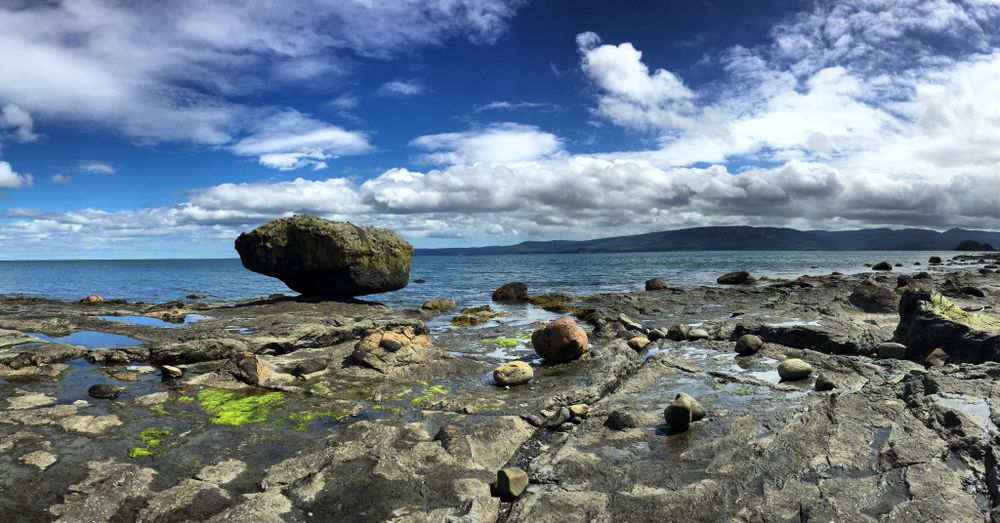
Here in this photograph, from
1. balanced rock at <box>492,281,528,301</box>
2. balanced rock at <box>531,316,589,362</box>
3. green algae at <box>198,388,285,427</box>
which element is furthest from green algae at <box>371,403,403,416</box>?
balanced rock at <box>492,281,528,301</box>

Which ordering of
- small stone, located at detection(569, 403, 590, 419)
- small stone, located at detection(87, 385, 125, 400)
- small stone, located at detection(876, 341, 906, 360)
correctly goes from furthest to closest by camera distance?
small stone, located at detection(876, 341, 906, 360) < small stone, located at detection(87, 385, 125, 400) < small stone, located at detection(569, 403, 590, 419)

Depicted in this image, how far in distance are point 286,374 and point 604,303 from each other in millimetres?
22621

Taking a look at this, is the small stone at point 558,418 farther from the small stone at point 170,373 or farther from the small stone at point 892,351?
the small stone at point 892,351

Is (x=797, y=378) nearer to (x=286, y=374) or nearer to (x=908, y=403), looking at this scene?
→ (x=908, y=403)

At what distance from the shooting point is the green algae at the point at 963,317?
13.6 metres

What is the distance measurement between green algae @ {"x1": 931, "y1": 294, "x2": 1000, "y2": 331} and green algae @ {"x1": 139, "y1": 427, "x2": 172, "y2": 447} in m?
19.0

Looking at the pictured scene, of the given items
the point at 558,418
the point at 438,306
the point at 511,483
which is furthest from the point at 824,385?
the point at 438,306

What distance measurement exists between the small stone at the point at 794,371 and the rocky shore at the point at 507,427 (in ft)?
0.18

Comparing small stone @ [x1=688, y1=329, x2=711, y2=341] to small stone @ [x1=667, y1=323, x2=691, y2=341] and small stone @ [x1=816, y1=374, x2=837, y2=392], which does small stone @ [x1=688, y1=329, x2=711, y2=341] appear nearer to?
small stone @ [x1=667, y1=323, x2=691, y2=341]

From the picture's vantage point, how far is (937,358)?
13.0m

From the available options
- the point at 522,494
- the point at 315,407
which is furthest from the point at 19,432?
the point at 522,494

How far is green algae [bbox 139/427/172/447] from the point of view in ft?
27.2

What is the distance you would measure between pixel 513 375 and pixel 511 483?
5972 millimetres

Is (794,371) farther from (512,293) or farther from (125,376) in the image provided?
(512,293)
